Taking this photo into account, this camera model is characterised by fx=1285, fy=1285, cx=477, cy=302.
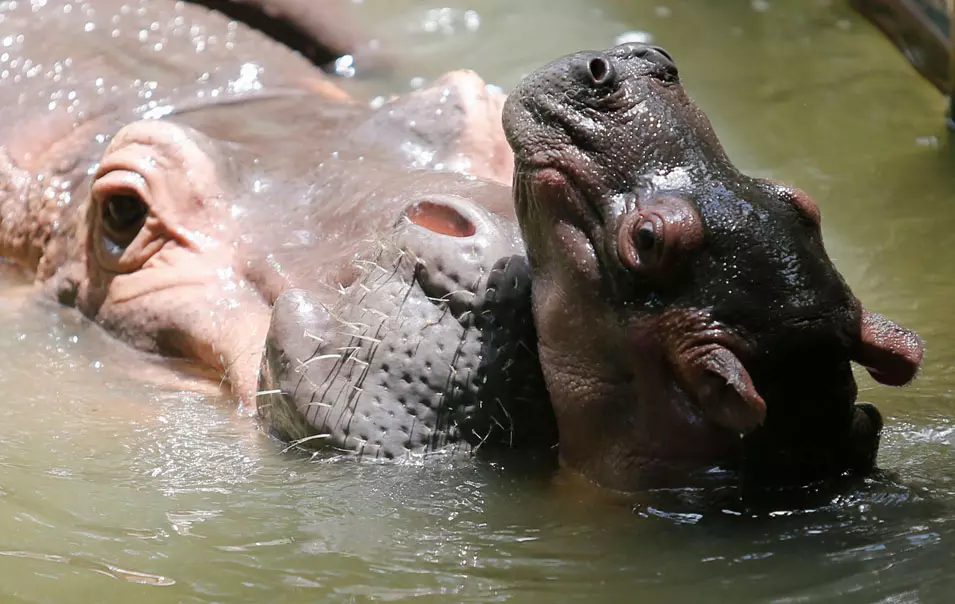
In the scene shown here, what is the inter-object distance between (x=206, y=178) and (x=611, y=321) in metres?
1.73

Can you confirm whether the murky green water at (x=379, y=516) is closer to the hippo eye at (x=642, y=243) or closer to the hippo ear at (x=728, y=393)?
the hippo ear at (x=728, y=393)

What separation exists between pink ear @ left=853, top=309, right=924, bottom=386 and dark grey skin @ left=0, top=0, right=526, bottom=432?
88 cm

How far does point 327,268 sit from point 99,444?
782 millimetres

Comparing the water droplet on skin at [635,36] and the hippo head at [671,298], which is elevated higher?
the water droplet on skin at [635,36]

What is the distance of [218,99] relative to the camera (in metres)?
4.82

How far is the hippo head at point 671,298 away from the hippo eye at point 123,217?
1.55m

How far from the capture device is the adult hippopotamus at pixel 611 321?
8.48 ft

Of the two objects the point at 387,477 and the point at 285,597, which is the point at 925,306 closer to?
the point at 387,477

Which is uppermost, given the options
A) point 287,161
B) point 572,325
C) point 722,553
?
point 287,161

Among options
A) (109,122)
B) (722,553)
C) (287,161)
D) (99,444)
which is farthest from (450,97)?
(722,553)

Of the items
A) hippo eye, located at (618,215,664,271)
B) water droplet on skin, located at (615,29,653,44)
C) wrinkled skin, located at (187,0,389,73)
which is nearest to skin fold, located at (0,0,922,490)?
hippo eye, located at (618,215,664,271)

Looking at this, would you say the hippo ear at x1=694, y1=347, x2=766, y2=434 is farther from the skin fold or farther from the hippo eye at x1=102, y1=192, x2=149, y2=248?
the hippo eye at x1=102, y1=192, x2=149, y2=248

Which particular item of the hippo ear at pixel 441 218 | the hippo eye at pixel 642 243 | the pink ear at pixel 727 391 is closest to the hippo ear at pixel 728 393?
the pink ear at pixel 727 391

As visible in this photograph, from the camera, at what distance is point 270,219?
3922 millimetres
